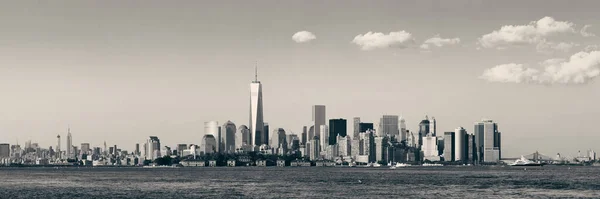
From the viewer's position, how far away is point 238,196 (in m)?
149

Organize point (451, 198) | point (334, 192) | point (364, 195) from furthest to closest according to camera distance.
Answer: point (334, 192)
point (364, 195)
point (451, 198)

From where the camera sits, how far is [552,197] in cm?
14550

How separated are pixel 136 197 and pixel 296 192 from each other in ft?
98.2

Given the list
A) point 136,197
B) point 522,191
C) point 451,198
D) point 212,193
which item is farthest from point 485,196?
point 136,197

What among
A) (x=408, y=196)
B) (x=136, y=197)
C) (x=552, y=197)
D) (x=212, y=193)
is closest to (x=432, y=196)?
(x=408, y=196)

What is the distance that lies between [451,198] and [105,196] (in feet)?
197

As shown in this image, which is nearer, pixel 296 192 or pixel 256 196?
pixel 256 196

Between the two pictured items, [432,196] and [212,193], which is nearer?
[432,196]

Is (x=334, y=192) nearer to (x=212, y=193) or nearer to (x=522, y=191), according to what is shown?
(x=212, y=193)

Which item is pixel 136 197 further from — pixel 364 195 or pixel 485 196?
pixel 485 196

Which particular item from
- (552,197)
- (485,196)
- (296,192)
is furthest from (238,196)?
(552,197)

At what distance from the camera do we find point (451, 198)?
470 feet

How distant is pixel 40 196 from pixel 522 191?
88.6m

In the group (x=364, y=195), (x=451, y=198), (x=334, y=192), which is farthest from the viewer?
(x=334, y=192)
